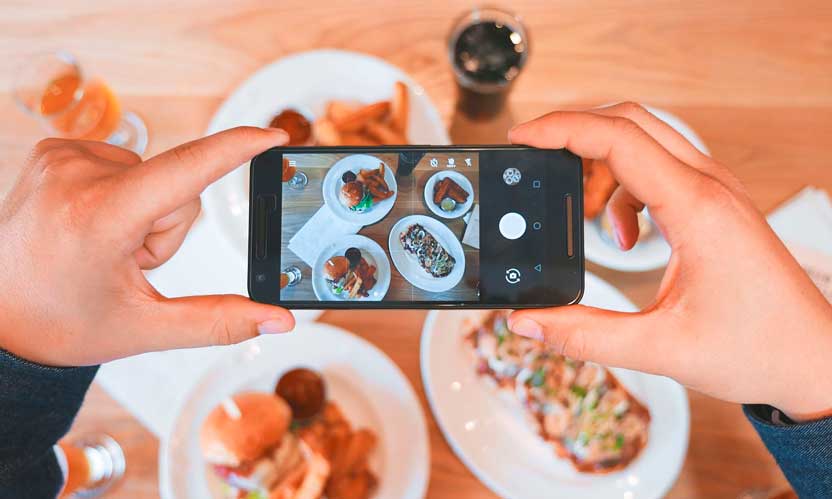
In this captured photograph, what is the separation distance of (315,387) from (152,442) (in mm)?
275

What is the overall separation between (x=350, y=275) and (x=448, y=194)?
0.47 feet

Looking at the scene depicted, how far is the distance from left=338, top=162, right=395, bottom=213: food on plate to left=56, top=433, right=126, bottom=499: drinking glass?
1.98ft

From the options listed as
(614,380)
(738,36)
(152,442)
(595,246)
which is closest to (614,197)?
(595,246)

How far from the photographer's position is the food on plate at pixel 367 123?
0.95 m

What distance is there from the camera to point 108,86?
3.45ft

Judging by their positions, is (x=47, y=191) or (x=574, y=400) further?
(x=574, y=400)

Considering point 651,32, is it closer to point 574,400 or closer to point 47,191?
point 574,400

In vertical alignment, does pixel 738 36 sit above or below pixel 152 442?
above

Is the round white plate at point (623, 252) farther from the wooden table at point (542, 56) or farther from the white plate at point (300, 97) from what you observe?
the white plate at point (300, 97)

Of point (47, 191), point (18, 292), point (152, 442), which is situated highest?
point (47, 191)

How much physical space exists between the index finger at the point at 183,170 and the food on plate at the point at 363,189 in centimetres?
10

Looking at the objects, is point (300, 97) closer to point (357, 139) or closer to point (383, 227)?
point (357, 139)

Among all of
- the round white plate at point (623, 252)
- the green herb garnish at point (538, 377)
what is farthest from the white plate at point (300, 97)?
the green herb garnish at point (538, 377)

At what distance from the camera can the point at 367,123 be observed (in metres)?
0.97
